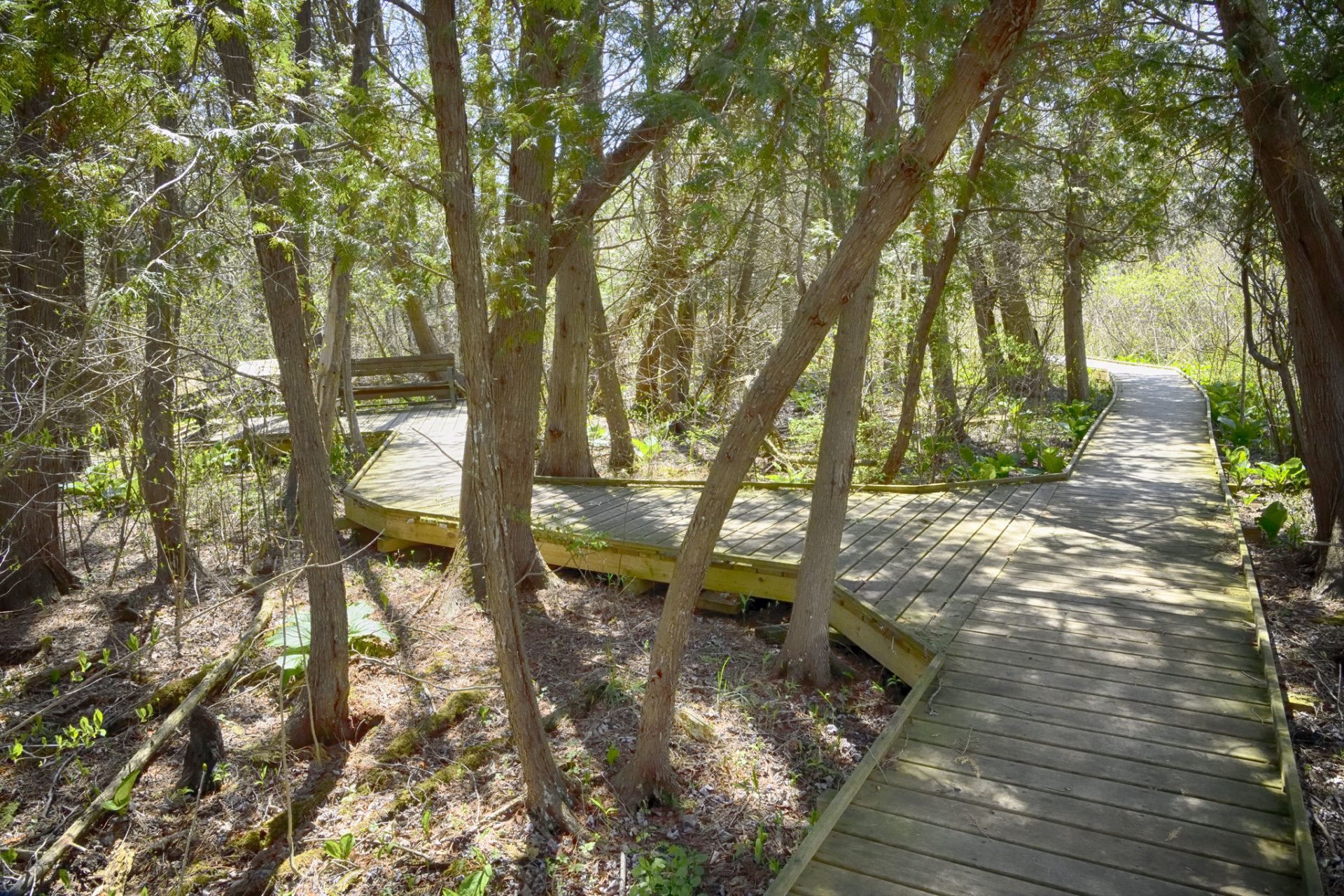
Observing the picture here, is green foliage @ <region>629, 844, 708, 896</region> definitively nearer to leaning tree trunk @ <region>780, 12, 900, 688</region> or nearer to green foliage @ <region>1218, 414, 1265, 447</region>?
leaning tree trunk @ <region>780, 12, 900, 688</region>

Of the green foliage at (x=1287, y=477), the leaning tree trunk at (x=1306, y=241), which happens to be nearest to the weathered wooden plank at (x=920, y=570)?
the leaning tree trunk at (x=1306, y=241)

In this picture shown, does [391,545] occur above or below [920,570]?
below

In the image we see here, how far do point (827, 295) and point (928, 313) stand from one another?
5.39m

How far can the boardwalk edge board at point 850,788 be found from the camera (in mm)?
3084

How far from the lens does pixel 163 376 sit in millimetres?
5531

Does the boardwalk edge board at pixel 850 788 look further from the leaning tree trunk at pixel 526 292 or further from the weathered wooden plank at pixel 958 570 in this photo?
the leaning tree trunk at pixel 526 292

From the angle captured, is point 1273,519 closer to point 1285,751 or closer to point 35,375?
point 1285,751

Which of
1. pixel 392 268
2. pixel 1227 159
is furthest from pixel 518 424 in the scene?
pixel 1227 159

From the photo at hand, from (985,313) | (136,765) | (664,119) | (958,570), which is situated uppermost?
(664,119)

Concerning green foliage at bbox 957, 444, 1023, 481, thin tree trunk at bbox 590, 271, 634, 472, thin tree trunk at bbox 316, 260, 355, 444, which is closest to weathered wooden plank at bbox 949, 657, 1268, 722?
green foliage at bbox 957, 444, 1023, 481

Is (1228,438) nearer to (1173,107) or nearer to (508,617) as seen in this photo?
(1173,107)

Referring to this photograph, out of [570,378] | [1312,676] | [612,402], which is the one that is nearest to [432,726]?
[570,378]

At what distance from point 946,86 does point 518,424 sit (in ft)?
11.9

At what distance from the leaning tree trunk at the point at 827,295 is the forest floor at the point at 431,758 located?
757mm
